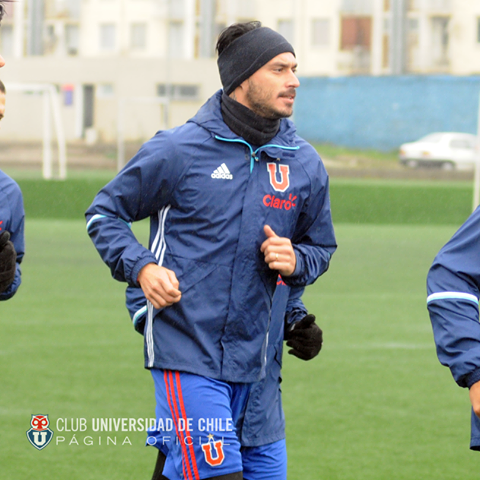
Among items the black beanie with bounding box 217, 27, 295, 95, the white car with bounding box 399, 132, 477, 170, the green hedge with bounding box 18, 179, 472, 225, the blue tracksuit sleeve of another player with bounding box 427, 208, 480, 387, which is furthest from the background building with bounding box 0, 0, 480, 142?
the blue tracksuit sleeve of another player with bounding box 427, 208, 480, 387

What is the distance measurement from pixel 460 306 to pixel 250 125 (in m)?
1.10

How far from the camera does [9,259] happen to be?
3955 millimetres

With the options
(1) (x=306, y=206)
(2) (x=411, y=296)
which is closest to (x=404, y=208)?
(2) (x=411, y=296)

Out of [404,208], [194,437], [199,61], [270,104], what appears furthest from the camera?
[199,61]

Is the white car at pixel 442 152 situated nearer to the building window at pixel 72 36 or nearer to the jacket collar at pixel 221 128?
the building window at pixel 72 36

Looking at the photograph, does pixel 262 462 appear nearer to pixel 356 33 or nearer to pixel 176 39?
pixel 356 33

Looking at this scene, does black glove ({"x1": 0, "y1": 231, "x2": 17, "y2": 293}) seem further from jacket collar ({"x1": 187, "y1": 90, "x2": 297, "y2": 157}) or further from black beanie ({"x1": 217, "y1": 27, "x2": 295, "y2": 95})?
black beanie ({"x1": 217, "y1": 27, "x2": 295, "y2": 95})

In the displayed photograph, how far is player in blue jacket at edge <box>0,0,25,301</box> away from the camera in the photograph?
156 inches

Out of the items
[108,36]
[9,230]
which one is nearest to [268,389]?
[9,230]

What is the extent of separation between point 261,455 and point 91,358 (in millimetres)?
4329

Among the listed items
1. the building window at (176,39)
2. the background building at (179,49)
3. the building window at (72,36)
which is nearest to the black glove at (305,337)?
the background building at (179,49)

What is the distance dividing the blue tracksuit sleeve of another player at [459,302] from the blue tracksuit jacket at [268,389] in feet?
2.91

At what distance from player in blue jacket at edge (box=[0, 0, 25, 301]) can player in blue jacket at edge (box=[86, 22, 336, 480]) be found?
0.48m

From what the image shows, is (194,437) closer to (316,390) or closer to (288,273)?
(288,273)
